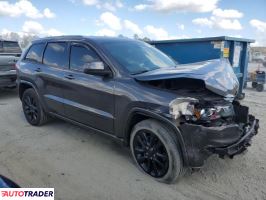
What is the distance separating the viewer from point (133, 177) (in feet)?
11.8

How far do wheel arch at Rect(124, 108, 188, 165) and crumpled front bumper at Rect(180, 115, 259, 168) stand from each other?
49 mm

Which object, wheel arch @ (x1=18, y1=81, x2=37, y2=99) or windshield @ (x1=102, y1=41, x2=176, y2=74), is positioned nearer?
windshield @ (x1=102, y1=41, x2=176, y2=74)

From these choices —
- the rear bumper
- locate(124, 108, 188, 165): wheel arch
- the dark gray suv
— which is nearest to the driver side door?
the dark gray suv

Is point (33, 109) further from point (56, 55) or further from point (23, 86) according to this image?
point (56, 55)

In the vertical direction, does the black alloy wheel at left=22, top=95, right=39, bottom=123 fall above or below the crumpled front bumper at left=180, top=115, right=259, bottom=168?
below

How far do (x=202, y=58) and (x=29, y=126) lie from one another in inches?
177

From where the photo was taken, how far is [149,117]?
3484 millimetres

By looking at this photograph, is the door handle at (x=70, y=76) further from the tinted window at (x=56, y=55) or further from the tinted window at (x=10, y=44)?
the tinted window at (x=10, y=44)

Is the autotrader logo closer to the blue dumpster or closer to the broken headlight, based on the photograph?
the broken headlight

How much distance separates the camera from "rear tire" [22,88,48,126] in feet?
17.7

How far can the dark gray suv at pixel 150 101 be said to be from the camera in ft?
10.2

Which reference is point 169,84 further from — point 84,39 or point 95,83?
point 84,39

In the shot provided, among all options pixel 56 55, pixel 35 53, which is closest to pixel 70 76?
pixel 56 55

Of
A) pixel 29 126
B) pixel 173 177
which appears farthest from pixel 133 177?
pixel 29 126
